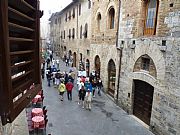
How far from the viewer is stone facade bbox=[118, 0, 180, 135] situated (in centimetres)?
816

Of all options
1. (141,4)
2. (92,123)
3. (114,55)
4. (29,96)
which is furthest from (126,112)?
(29,96)

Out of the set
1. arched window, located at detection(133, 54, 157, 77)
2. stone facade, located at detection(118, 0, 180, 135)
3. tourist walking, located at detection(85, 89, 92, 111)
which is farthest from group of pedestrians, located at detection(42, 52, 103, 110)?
arched window, located at detection(133, 54, 157, 77)

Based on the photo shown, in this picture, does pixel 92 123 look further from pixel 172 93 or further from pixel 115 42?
pixel 115 42

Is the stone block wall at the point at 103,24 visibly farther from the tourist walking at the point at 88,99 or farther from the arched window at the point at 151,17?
the tourist walking at the point at 88,99

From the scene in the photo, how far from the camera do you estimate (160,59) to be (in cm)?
905

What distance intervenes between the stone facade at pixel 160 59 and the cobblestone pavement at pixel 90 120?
896mm

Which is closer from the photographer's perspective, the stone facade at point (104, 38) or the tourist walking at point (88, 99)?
the tourist walking at point (88, 99)

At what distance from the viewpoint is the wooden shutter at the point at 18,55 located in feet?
5.67

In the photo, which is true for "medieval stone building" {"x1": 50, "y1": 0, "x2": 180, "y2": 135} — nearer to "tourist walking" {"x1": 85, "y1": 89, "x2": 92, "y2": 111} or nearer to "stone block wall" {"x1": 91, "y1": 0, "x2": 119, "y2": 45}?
"stone block wall" {"x1": 91, "y1": 0, "x2": 119, "y2": 45}

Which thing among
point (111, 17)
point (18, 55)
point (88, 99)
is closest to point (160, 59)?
point (88, 99)

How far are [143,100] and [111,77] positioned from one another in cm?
447

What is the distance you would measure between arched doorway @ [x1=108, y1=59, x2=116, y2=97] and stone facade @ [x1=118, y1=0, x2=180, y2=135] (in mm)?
2385

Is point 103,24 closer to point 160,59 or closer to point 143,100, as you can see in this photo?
point 143,100

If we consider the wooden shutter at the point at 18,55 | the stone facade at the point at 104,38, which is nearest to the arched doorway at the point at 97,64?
the stone facade at the point at 104,38
